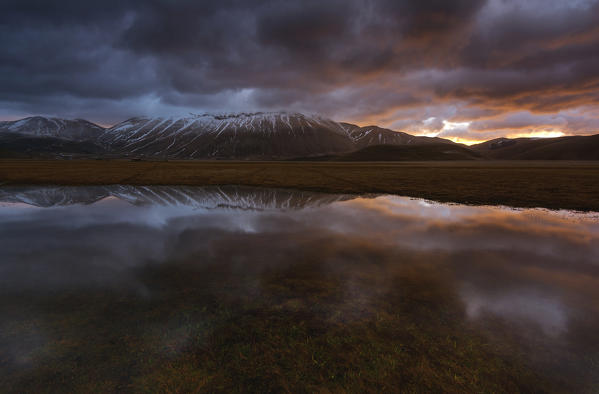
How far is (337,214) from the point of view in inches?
835

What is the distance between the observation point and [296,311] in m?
7.41

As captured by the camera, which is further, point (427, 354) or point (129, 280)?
point (129, 280)

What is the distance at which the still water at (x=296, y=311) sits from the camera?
205 inches

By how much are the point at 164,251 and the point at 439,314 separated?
1123 centimetres

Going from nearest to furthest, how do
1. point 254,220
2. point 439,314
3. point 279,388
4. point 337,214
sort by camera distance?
point 279,388, point 439,314, point 254,220, point 337,214

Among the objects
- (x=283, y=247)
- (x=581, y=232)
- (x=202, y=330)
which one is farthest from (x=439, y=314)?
(x=581, y=232)

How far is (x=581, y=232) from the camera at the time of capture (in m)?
16.6

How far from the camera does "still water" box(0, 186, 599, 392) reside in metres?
5.22

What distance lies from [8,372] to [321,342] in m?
6.18

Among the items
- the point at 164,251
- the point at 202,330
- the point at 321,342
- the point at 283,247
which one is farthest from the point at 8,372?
the point at 283,247

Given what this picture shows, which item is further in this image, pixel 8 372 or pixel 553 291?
pixel 553 291

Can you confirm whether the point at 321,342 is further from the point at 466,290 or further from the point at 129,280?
the point at 129,280

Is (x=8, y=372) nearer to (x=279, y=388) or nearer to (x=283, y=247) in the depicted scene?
(x=279, y=388)

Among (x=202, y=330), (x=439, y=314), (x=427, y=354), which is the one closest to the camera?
(x=427, y=354)
